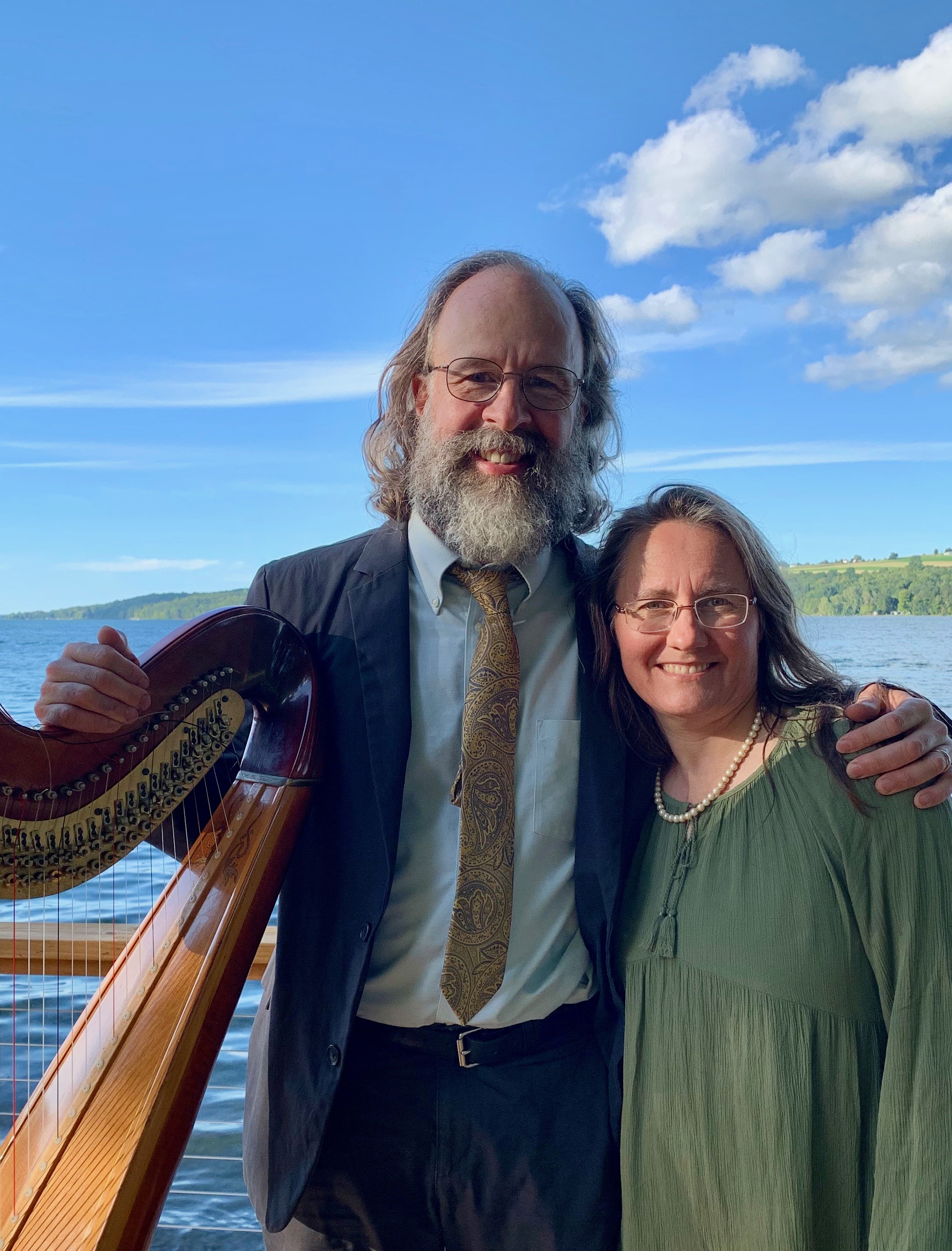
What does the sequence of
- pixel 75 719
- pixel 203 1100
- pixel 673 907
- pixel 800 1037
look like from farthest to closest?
pixel 203 1100 → pixel 673 907 → pixel 800 1037 → pixel 75 719

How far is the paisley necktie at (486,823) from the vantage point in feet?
5.02

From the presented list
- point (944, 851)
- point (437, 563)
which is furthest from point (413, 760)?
point (944, 851)

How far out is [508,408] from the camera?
5.72 feet

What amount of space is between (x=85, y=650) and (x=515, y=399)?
86 centimetres

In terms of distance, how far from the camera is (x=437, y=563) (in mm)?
1767

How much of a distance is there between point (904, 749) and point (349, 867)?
83 cm

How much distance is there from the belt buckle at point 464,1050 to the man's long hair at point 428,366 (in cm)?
93

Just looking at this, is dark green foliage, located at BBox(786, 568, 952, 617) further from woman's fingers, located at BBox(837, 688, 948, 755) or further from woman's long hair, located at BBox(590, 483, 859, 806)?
woman's fingers, located at BBox(837, 688, 948, 755)

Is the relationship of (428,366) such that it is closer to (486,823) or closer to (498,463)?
(498,463)

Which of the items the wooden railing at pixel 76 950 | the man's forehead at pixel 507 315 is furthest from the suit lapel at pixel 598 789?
the wooden railing at pixel 76 950

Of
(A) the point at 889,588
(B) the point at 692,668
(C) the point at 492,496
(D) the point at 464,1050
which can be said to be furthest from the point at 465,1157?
(A) the point at 889,588

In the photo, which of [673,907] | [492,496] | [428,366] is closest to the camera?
[673,907]

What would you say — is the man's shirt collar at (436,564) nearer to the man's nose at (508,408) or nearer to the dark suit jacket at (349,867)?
the dark suit jacket at (349,867)

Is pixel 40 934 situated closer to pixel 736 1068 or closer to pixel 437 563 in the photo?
pixel 437 563
